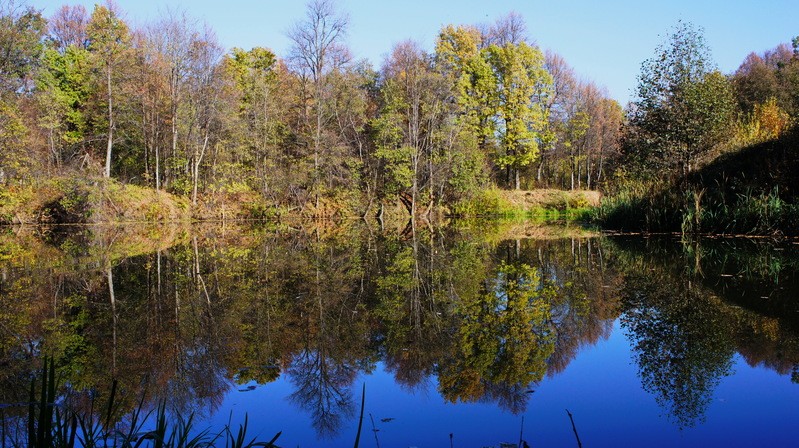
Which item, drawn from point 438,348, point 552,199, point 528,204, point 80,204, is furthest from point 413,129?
point 438,348

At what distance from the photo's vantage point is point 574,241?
14.9 metres

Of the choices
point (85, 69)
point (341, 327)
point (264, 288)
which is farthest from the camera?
point (85, 69)

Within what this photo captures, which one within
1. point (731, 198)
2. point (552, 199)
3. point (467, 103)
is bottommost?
point (731, 198)

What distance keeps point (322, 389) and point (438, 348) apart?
1249mm

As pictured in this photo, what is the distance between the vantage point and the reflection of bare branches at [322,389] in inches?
142

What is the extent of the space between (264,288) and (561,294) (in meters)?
4.42

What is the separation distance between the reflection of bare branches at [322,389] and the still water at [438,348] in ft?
0.07

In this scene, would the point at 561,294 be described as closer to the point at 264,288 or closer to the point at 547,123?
the point at 264,288

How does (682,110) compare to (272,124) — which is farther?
(272,124)

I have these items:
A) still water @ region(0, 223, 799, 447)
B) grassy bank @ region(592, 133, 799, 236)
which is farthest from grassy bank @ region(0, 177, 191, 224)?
grassy bank @ region(592, 133, 799, 236)

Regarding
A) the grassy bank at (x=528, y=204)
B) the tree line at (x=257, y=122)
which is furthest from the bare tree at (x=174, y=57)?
the grassy bank at (x=528, y=204)

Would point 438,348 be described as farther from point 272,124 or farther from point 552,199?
point 552,199

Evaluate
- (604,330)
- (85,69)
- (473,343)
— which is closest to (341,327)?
(473,343)

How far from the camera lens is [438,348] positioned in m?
4.88
